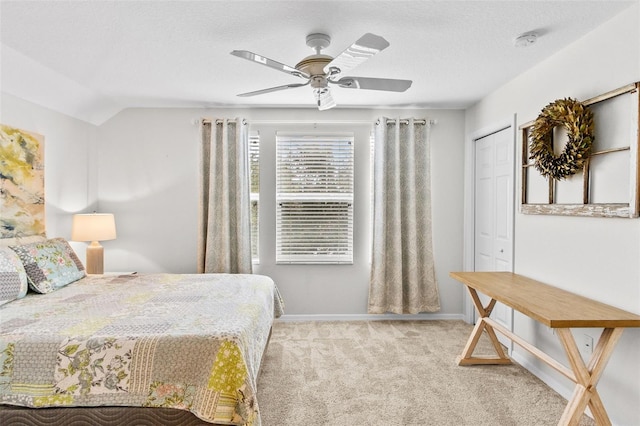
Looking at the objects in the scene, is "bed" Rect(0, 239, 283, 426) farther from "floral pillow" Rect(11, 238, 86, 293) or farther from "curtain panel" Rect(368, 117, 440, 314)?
"curtain panel" Rect(368, 117, 440, 314)

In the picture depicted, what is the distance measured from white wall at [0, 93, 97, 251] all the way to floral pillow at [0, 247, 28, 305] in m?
0.93

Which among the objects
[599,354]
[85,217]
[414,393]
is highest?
[85,217]

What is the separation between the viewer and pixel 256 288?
2781 mm

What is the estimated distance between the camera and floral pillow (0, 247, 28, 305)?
236 centimetres

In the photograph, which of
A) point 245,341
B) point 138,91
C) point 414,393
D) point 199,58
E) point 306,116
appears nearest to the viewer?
point 245,341

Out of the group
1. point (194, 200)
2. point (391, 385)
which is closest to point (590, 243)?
point (391, 385)

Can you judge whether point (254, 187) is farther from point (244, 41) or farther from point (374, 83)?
point (374, 83)

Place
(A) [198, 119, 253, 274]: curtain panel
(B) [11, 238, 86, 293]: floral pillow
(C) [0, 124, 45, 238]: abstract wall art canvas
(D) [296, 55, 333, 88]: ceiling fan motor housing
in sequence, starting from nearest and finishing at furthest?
(D) [296, 55, 333, 88]: ceiling fan motor housing < (B) [11, 238, 86, 293]: floral pillow < (C) [0, 124, 45, 238]: abstract wall art canvas < (A) [198, 119, 253, 274]: curtain panel

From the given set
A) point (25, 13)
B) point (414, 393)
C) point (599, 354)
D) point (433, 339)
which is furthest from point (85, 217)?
point (599, 354)

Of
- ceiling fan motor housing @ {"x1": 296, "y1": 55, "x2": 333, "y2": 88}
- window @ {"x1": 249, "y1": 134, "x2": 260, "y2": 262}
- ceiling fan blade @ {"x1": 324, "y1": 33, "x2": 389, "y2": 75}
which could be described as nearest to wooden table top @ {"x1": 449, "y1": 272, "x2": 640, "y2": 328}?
ceiling fan blade @ {"x1": 324, "y1": 33, "x2": 389, "y2": 75}

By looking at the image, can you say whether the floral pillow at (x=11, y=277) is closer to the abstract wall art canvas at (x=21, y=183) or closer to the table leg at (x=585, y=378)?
the abstract wall art canvas at (x=21, y=183)

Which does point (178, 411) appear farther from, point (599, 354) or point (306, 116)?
point (306, 116)

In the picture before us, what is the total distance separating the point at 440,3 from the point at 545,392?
8.69 ft

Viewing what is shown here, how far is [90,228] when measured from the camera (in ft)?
11.4
